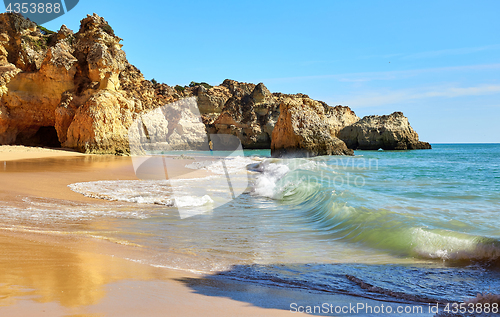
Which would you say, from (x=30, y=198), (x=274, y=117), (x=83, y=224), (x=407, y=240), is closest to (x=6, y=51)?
(x=30, y=198)

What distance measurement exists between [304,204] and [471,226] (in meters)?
3.41

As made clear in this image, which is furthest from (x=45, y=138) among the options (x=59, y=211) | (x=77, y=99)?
(x=59, y=211)

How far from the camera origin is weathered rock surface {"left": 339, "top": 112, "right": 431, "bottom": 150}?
47.6m

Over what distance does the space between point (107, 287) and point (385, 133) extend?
4982cm

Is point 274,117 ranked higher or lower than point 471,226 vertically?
higher

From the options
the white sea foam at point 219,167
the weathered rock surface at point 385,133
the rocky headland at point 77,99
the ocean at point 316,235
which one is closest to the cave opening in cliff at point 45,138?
the rocky headland at point 77,99

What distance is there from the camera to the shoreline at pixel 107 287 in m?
2.07

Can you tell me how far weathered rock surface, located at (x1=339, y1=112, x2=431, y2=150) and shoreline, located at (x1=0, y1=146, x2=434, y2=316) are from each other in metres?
48.8

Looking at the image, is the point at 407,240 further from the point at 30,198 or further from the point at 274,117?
the point at 274,117

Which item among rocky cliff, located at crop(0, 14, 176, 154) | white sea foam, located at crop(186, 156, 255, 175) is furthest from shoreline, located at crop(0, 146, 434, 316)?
rocky cliff, located at crop(0, 14, 176, 154)

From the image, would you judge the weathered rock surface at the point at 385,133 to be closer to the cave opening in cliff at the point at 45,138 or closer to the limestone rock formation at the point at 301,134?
the limestone rock formation at the point at 301,134

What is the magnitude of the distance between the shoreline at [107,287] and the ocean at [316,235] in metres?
0.27

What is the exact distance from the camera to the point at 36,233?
12.9 feet

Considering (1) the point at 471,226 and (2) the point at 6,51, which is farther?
(2) the point at 6,51
